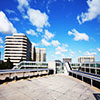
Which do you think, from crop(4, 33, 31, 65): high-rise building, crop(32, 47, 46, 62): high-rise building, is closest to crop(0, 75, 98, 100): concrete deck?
crop(4, 33, 31, 65): high-rise building

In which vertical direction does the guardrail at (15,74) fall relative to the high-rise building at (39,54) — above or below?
below

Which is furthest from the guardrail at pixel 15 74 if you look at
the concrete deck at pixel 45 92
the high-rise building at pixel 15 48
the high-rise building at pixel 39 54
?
the high-rise building at pixel 39 54

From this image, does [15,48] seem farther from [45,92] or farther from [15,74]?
[45,92]

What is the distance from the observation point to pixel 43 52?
167 m

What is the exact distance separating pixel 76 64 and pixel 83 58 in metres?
107

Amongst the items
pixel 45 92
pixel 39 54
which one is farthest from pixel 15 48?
pixel 39 54

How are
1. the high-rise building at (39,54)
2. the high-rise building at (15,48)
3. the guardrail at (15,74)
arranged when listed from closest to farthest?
the guardrail at (15,74) < the high-rise building at (15,48) < the high-rise building at (39,54)

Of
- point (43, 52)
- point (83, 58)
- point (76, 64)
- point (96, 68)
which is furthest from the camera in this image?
point (43, 52)

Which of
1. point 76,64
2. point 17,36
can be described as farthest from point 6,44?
point 76,64

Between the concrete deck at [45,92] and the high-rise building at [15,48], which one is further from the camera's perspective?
the high-rise building at [15,48]

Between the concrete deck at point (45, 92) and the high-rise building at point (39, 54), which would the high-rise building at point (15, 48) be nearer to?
the concrete deck at point (45, 92)

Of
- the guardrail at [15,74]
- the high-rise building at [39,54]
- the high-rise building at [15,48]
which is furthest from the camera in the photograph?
the high-rise building at [39,54]

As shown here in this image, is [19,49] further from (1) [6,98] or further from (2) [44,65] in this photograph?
(1) [6,98]

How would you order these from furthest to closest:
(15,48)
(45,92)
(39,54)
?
(39,54), (15,48), (45,92)
